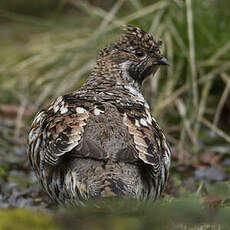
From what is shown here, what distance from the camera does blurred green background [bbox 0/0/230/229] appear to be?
7.10 metres

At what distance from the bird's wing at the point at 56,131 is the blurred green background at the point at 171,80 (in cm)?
206

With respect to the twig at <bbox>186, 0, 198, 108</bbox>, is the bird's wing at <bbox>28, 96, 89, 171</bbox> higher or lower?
lower

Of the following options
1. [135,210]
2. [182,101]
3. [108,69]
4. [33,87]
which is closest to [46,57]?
[33,87]

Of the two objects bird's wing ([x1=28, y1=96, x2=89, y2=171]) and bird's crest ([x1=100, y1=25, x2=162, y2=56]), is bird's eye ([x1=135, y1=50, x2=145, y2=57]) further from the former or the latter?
bird's wing ([x1=28, y1=96, x2=89, y2=171])

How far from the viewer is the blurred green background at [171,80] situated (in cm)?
710

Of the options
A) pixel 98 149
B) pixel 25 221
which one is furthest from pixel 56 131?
pixel 25 221

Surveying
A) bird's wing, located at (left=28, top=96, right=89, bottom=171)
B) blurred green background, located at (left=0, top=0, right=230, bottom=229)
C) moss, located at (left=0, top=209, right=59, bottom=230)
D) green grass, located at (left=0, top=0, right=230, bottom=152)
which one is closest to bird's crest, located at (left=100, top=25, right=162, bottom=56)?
bird's wing, located at (left=28, top=96, right=89, bottom=171)

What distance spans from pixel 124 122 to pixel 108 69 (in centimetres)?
143

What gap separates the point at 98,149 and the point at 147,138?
41 cm

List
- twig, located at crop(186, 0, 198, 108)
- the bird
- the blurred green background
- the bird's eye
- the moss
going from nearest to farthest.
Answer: the moss → the bird → the bird's eye → the blurred green background → twig, located at crop(186, 0, 198, 108)

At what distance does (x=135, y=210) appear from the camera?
79.6 inches

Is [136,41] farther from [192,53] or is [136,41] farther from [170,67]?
[170,67]

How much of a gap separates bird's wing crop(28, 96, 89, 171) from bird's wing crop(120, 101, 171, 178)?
35cm

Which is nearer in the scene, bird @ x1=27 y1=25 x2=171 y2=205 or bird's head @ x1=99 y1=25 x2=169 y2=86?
bird @ x1=27 y1=25 x2=171 y2=205
